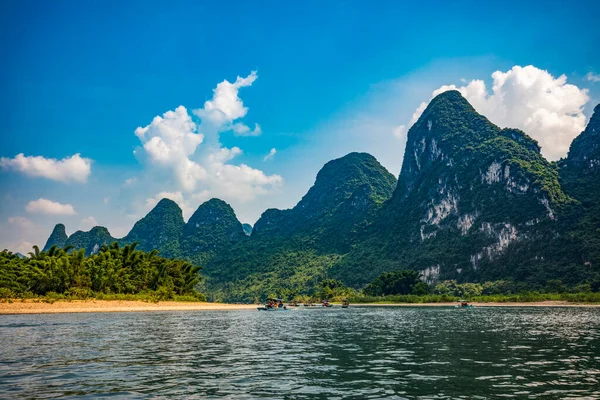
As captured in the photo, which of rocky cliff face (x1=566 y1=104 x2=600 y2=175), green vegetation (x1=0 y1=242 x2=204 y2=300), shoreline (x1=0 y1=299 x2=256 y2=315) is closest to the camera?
shoreline (x1=0 y1=299 x2=256 y2=315)

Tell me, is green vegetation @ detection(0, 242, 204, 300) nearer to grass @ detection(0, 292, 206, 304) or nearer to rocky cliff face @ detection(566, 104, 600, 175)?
grass @ detection(0, 292, 206, 304)

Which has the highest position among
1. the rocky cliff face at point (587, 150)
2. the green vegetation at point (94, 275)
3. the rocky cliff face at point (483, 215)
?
the rocky cliff face at point (587, 150)

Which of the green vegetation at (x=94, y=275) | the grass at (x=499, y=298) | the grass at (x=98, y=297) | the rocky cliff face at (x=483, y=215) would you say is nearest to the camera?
the grass at (x=98, y=297)

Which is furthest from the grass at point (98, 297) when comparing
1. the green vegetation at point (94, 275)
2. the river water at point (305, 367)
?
the river water at point (305, 367)

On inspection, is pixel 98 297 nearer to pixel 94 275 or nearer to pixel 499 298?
pixel 94 275

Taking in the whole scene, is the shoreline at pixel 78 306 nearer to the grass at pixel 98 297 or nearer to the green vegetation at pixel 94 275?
the grass at pixel 98 297

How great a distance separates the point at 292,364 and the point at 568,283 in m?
113

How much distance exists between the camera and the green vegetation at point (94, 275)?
209 ft

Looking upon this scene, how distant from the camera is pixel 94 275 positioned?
239 ft

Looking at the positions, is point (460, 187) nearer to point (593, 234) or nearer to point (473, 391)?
point (593, 234)

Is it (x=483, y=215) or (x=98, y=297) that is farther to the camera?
(x=483, y=215)

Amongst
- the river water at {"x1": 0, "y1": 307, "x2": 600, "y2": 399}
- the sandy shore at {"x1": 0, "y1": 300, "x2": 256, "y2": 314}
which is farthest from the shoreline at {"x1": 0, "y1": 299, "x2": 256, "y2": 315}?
the river water at {"x1": 0, "y1": 307, "x2": 600, "y2": 399}

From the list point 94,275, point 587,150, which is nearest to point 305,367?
point 94,275

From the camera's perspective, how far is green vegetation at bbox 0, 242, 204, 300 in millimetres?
63688
